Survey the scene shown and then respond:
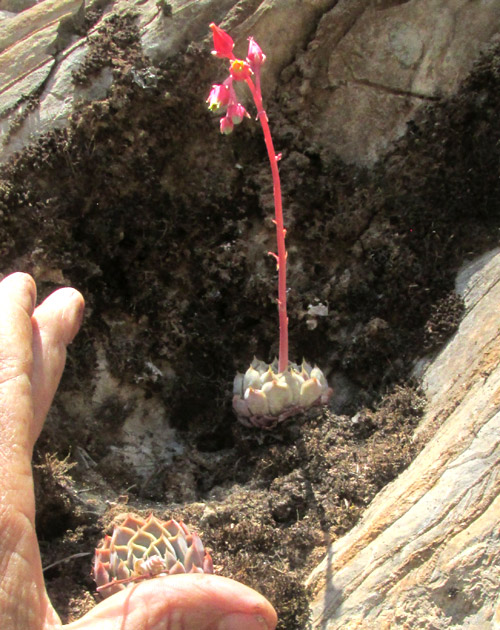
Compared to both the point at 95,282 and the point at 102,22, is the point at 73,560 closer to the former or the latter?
the point at 95,282

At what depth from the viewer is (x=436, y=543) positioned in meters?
2.03

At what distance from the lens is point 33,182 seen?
3.44 metres

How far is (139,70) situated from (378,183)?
163cm

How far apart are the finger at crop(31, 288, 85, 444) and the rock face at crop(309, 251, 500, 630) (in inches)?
49.0

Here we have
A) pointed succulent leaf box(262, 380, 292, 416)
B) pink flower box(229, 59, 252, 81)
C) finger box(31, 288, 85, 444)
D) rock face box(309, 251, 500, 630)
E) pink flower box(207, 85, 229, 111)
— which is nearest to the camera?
rock face box(309, 251, 500, 630)

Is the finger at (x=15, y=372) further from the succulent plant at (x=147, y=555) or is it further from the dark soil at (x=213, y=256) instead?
the dark soil at (x=213, y=256)

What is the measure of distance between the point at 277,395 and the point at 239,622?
4.56 ft

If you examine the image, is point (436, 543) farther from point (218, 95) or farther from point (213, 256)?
point (213, 256)

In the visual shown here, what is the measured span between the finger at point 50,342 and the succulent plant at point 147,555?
62 cm

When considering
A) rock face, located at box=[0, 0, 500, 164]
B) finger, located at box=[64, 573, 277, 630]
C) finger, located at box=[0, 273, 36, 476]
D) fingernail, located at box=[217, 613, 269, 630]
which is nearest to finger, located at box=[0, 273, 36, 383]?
finger, located at box=[0, 273, 36, 476]

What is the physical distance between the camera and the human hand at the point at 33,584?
63.3 inches

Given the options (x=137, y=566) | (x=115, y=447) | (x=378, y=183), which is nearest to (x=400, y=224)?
(x=378, y=183)

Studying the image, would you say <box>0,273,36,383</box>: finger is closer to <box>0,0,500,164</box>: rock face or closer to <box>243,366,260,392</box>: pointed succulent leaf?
<box>243,366,260,392</box>: pointed succulent leaf

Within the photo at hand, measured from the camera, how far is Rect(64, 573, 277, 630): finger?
1.73m
